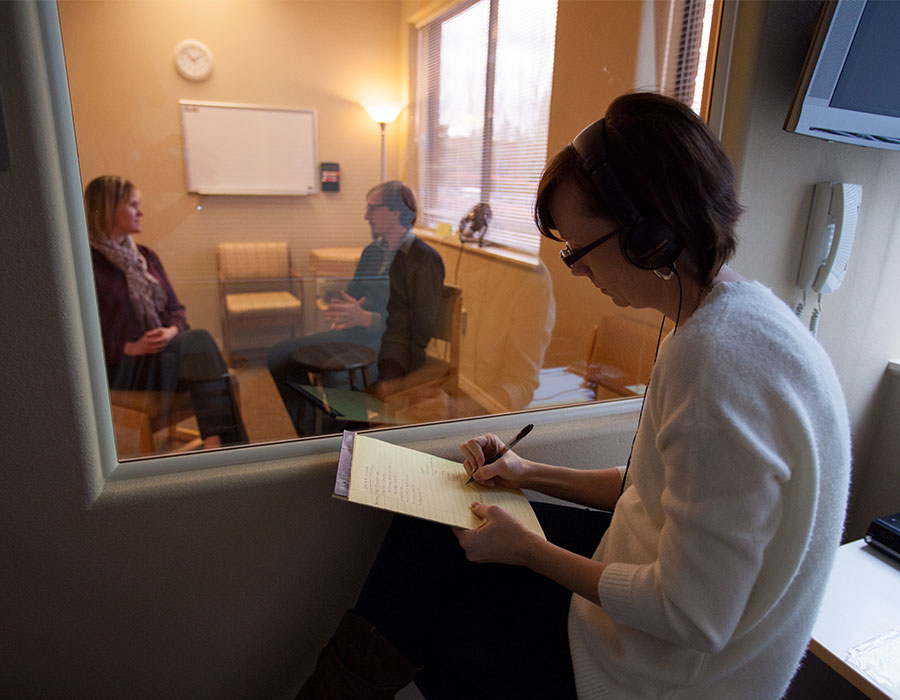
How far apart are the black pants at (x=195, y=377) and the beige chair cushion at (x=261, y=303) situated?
17 centimetres

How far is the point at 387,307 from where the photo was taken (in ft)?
5.91

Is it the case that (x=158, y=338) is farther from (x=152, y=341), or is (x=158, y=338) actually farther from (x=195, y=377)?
(x=195, y=377)

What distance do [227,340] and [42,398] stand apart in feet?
3.88

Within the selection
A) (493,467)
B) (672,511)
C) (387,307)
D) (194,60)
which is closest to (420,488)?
(493,467)

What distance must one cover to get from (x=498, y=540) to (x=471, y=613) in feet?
0.53

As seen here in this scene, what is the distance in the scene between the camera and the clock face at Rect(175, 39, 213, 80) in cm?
188

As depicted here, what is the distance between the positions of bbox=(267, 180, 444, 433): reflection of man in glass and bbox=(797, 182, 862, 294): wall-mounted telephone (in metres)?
1.00

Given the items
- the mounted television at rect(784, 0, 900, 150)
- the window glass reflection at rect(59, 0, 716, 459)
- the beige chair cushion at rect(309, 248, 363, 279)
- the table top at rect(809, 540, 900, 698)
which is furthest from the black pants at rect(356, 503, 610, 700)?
the beige chair cushion at rect(309, 248, 363, 279)

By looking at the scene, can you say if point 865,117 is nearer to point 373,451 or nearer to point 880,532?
point 880,532

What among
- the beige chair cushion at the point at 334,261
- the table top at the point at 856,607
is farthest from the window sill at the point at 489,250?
the table top at the point at 856,607

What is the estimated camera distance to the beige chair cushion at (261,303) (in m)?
1.90

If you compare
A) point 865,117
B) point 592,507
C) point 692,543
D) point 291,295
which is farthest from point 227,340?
point 865,117

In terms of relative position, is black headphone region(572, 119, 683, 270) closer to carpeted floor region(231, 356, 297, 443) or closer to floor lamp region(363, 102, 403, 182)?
carpeted floor region(231, 356, 297, 443)

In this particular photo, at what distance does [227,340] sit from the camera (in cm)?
195
